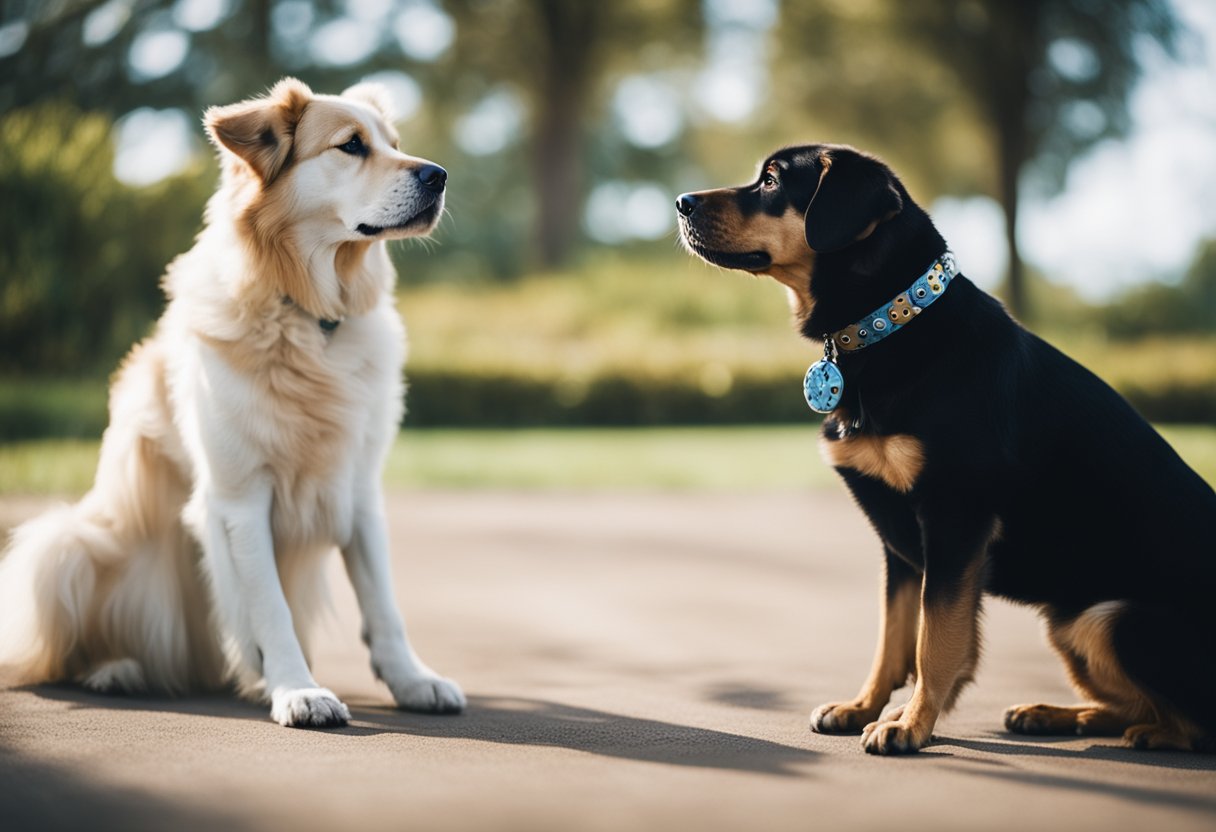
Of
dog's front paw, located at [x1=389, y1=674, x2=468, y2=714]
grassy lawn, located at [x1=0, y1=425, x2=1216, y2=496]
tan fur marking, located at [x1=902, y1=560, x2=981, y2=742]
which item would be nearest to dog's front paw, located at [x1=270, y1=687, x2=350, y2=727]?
dog's front paw, located at [x1=389, y1=674, x2=468, y2=714]

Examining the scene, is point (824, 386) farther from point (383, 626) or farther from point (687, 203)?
point (383, 626)

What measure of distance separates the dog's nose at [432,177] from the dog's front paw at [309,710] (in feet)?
5.34

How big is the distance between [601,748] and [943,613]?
3.20ft

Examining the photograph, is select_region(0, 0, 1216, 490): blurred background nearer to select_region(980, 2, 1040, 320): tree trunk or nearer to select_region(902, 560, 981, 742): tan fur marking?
select_region(980, 2, 1040, 320): tree trunk

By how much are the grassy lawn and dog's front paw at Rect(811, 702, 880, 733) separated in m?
7.36

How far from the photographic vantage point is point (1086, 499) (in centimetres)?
314

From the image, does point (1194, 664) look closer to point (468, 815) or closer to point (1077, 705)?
point (1077, 705)

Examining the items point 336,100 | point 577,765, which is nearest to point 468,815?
point 577,765

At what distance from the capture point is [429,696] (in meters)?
3.63

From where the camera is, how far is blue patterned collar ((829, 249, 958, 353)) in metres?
3.26

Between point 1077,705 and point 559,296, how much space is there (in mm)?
16411

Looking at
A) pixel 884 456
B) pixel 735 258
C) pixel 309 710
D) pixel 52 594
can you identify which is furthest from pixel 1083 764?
pixel 52 594

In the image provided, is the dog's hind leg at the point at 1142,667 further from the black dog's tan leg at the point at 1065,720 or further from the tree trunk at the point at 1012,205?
the tree trunk at the point at 1012,205

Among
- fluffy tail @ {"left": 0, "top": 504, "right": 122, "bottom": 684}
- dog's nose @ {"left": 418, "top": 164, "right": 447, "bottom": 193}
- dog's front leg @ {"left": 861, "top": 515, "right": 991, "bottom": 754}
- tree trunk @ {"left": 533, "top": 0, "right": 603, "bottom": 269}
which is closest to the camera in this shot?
dog's front leg @ {"left": 861, "top": 515, "right": 991, "bottom": 754}
